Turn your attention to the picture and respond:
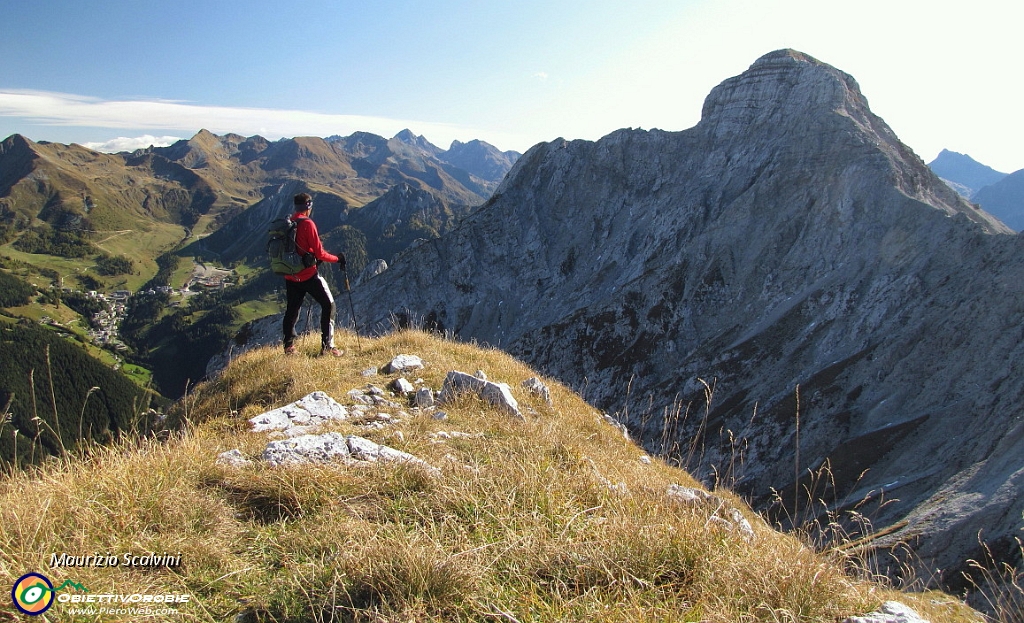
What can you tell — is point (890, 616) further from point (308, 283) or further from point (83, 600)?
point (308, 283)

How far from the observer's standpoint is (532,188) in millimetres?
82312

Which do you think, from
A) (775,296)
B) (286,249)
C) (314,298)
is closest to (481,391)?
(314,298)

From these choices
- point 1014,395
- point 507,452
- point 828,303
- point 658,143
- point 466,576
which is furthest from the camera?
point 658,143

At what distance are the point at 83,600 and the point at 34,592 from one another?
0.82 ft

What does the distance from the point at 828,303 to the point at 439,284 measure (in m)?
52.1

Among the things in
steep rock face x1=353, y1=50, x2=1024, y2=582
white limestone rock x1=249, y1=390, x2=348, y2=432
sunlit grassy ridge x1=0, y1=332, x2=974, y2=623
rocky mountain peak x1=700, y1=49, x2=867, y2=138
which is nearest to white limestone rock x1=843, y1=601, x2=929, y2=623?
sunlit grassy ridge x1=0, y1=332, x2=974, y2=623

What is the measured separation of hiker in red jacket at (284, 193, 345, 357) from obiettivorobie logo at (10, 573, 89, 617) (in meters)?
7.13

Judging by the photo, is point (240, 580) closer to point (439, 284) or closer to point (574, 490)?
point (574, 490)

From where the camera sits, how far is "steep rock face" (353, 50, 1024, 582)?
92.2ft

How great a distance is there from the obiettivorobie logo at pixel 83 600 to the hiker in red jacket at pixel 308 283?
7148mm

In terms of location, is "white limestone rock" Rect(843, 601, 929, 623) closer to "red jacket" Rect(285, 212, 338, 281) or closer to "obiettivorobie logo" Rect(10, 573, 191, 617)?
"obiettivorobie logo" Rect(10, 573, 191, 617)

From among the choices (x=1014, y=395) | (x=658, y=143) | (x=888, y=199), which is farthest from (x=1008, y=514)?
(x=658, y=143)

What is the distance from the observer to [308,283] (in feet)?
33.0

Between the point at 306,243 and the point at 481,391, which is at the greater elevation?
the point at 306,243
